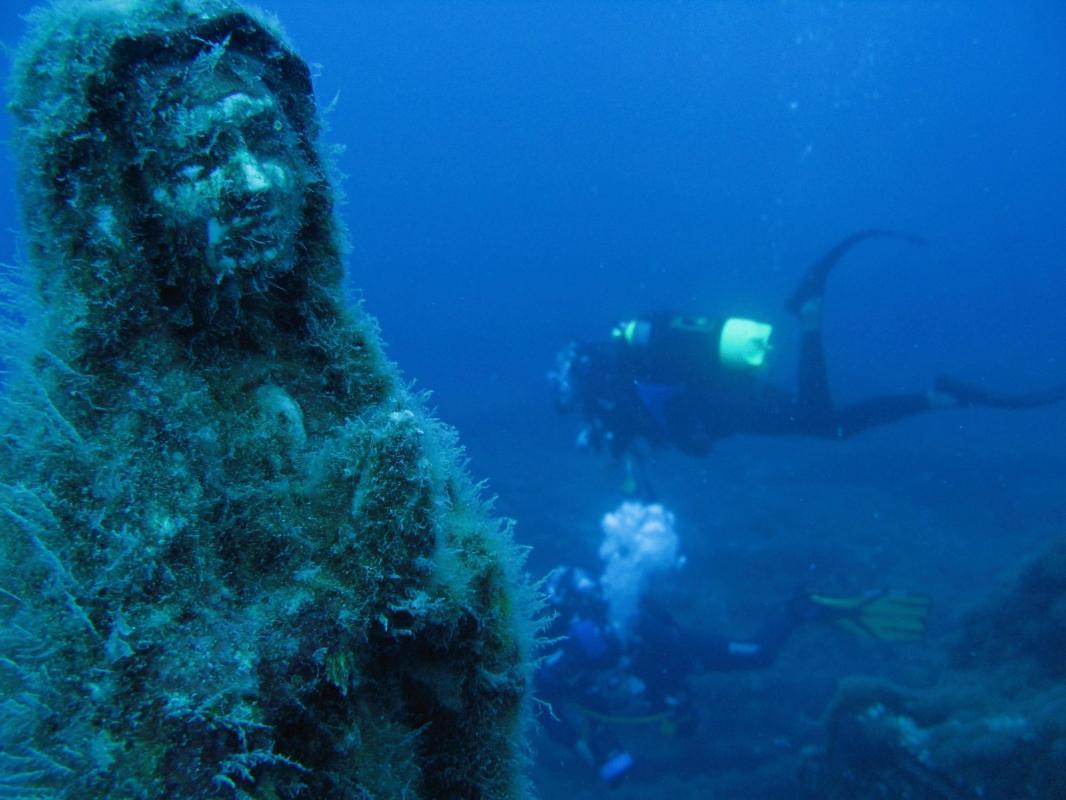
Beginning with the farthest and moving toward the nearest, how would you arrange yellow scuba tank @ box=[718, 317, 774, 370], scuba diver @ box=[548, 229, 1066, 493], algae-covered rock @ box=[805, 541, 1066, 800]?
scuba diver @ box=[548, 229, 1066, 493]
yellow scuba tank @ box=[718, 317, 774, 370]
algae-covered rock @ box=[805, 541, 1066, 800]

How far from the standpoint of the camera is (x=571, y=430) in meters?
25.4

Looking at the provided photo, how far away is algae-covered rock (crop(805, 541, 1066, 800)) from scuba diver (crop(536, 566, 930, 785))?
1704 millimetres

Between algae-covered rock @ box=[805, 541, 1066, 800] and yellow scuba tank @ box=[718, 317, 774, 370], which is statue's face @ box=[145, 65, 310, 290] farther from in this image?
yellow scuba tank @ box=[718, 317, 774, 370]

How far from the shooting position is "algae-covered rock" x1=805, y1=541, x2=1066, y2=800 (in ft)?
19.0

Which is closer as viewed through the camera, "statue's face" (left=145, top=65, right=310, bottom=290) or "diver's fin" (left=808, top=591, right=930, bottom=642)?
"statue's face" (left=145, top=65, right=310, bottom=290)

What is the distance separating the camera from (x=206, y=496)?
1.38 m

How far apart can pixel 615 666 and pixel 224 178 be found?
7.61 m

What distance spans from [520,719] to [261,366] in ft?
4.22

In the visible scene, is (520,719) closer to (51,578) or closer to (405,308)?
(51,578)

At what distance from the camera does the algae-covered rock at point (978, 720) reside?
5789 mm

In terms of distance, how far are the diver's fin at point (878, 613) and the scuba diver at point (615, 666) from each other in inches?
38.9

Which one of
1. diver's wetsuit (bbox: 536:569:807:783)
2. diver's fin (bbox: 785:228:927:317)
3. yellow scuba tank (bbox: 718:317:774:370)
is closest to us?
diver's wetsuit (bbox: 536:569:807:783)

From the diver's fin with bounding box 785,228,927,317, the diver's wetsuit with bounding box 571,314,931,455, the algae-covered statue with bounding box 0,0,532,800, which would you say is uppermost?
the diver's fin with bounding box 785,228,927,317

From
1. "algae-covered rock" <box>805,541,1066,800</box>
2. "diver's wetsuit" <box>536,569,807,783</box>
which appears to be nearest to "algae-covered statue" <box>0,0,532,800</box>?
"diver's wetsuit" <box>536,569,807,783</box>
